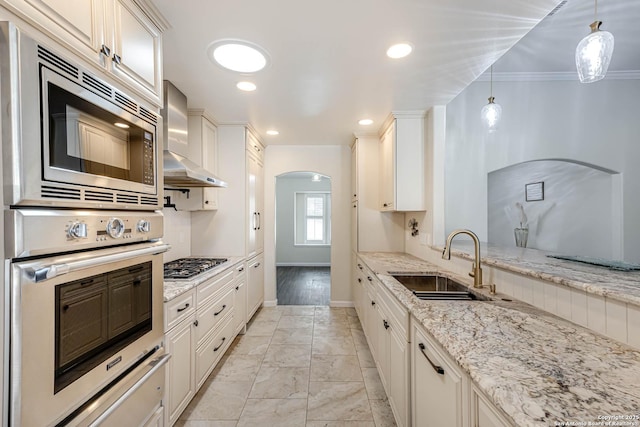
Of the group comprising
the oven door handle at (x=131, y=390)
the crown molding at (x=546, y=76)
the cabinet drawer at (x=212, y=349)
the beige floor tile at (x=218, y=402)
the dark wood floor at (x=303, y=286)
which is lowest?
the dark wood floor at (x=303, y=286)

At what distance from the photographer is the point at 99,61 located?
102 cm

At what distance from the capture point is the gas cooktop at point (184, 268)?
6.52ft

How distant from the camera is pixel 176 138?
2166mm

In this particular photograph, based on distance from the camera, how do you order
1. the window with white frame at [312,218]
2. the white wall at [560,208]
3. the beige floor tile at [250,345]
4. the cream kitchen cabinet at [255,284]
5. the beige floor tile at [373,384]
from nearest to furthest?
the beige floor tile at [373,384]
the beige floor tile at [250,345]
the white wall at [560,208]
the cream kitchen cabinet at [255,284]
the window with white frame at [312,218]

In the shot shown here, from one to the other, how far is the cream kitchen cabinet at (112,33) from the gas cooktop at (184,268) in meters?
1.23

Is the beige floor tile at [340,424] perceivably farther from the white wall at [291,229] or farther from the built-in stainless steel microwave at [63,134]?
the white wall at [291,229]

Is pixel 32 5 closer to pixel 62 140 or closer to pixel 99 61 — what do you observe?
pixel 99 61

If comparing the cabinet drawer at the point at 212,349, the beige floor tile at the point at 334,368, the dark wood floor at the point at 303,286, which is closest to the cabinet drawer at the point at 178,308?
the cabinet drawer at the point at 212,349

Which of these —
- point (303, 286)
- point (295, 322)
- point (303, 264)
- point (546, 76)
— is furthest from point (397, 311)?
point (303, 264)

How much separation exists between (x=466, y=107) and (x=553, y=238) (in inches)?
88.3

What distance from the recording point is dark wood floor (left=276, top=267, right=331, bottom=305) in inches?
178

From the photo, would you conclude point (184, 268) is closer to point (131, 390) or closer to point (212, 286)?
point (212, 286)

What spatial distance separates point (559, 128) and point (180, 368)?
4.31 m

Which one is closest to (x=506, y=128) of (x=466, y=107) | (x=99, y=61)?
(x=466, y=107)
